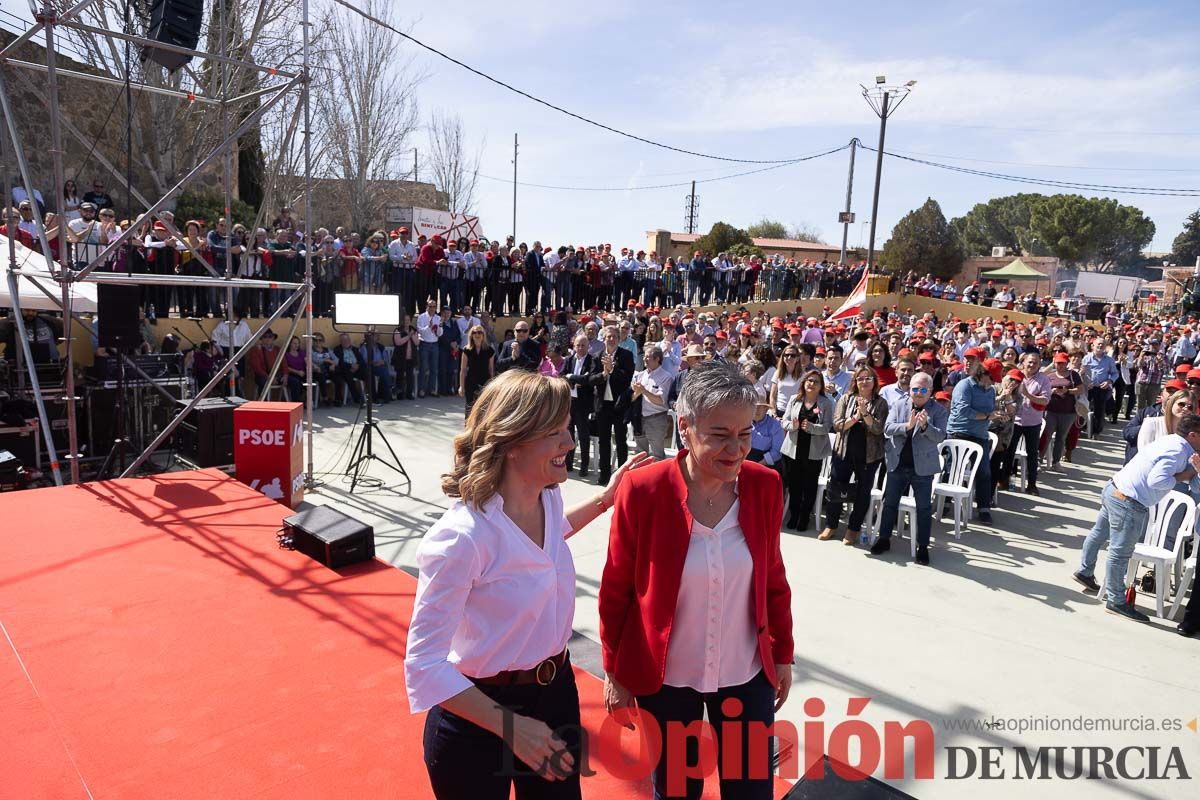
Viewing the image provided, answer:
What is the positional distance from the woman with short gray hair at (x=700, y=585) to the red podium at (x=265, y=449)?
5.26m

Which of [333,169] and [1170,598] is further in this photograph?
[333,169]

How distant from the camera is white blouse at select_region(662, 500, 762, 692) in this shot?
2180 mm

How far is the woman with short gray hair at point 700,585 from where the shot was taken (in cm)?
217

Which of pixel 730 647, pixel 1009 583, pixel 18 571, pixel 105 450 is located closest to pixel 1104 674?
pixel 1009 583

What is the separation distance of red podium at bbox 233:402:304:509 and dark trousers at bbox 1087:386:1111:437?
12954 millimetres

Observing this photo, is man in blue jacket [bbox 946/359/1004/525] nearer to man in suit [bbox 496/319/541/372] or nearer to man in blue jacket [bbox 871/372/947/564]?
man in blue jacket [bbox 871/372/947/564]

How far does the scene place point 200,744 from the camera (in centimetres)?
284

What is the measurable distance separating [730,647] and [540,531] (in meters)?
0.76

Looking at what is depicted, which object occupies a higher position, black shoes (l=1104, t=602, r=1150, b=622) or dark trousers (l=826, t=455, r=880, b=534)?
dark trousers (l=826, t=455, r=880, b=534)

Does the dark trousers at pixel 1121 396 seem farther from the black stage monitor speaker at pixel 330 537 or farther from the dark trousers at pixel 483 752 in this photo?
the dark trousers at pixel 483 752

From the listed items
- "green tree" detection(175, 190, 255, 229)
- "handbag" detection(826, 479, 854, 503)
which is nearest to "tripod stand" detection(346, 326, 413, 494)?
"handbag" detection(826, 479, 854, 503)

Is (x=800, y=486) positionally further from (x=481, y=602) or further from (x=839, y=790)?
(x=481, y=602)

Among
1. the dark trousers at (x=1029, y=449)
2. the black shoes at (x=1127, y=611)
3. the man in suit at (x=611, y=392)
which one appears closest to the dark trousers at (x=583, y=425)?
the man in suit at (x=611, y=392)

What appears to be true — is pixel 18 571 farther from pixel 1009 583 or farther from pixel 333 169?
pixel 333 169
